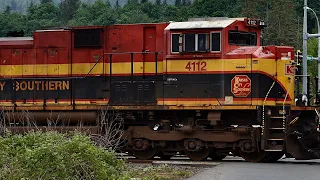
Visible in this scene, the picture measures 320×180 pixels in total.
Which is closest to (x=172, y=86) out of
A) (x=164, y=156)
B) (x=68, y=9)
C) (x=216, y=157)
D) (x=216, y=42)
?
(x=216, y=42)

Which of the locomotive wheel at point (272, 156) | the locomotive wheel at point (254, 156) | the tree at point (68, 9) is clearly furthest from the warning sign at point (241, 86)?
the tree at point (68, 9)

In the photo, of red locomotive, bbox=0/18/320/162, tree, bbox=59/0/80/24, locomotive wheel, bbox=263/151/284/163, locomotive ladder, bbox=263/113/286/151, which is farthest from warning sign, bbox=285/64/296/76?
tree, bbox=59/0/80/24

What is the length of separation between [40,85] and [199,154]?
517cm

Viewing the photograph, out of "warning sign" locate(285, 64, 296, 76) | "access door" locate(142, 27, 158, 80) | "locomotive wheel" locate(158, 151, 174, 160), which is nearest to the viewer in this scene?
"warning sign" locate(285, 64, 296, 76)

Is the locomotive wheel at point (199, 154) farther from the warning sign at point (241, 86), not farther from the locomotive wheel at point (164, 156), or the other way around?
the warning sign at point (241, 86)

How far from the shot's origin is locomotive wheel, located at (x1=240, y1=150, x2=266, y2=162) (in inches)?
735

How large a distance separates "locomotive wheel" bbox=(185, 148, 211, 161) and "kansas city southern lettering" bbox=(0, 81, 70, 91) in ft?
13.4

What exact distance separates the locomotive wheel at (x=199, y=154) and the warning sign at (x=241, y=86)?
1.84 meters

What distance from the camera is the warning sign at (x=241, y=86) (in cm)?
1836

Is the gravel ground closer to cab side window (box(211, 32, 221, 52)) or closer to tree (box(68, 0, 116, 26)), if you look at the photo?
cab side window (box(211, 32, 221, 52))

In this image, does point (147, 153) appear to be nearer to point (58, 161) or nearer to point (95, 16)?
point (58, 161)

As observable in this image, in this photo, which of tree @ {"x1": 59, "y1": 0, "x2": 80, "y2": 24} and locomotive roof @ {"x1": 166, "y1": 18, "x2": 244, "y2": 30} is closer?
locomotive roof @ {"x1": 166, "y1": 18, "x2": 244, "y2": 30}

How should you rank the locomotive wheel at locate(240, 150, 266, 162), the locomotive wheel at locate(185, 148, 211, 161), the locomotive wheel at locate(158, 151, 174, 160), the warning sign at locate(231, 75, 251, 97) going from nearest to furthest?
the warning sign at locate(231, 75, 251, 97)
the locomotive wheel at locate(240, 150, 266, 162)
the locomotive wheel at locate(185, 148, 211, 161)
the locomotive wheel at locate(158, 151, 174, 160)

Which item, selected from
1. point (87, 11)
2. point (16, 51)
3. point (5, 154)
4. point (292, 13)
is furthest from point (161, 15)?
point (5, 154)
